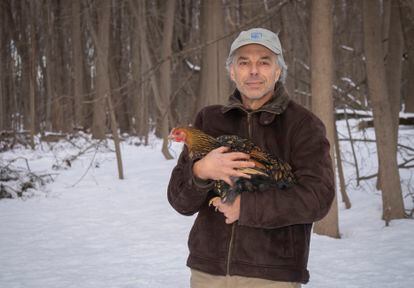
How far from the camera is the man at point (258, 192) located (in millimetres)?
1800

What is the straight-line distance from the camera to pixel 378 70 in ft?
19.7

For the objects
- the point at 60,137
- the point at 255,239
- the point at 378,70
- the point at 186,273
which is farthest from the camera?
the point at 60,137

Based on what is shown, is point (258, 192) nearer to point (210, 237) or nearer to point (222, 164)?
point (222, 164)

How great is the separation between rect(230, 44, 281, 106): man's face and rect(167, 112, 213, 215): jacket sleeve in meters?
0.45

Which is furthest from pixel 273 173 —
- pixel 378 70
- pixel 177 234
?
pixel 378 70

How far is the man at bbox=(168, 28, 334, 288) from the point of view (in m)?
1.80

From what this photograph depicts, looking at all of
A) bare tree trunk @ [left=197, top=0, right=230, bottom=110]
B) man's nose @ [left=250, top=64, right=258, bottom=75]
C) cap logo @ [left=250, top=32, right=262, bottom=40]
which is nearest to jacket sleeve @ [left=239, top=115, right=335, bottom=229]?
man's nose @ [left=250, top=64, right=258, bottom=75]

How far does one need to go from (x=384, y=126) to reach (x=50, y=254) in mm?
Result: 4964

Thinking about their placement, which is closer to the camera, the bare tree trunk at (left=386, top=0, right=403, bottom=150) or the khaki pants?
the khaki pants

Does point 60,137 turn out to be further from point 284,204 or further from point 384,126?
point 284,204

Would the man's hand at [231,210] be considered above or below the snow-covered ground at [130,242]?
above

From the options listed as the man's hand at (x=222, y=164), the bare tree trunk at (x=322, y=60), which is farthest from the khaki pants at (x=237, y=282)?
the bare tree trunk at (x=322, y=60)

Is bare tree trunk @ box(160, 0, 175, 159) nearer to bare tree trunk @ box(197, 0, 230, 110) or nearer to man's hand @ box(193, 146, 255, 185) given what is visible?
bare tree trunk @ box(197, 0, 230, 110)

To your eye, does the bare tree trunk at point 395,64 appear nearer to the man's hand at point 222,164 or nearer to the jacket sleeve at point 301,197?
the jacket sleeve at point 301,197
